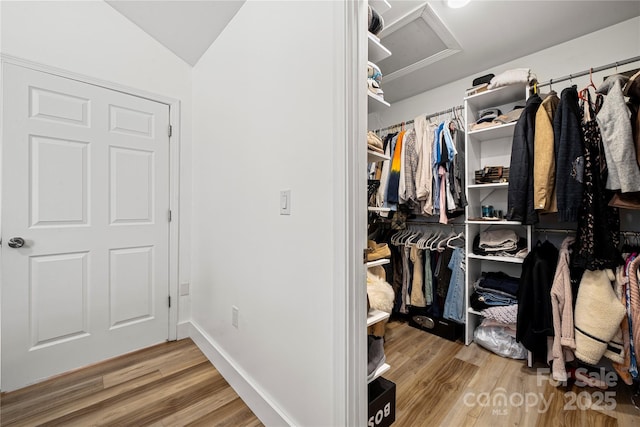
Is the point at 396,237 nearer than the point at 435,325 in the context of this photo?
No

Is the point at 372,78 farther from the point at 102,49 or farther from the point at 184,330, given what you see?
the point at 184,330

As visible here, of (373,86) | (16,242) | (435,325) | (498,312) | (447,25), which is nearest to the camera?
(373,86)

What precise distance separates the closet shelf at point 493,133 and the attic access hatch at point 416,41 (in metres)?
0.67

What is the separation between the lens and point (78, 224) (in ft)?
5.83

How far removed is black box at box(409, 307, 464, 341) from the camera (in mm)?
2150

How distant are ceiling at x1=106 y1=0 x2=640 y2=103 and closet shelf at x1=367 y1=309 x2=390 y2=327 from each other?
62.6 inches

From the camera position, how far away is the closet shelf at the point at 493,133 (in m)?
1.97

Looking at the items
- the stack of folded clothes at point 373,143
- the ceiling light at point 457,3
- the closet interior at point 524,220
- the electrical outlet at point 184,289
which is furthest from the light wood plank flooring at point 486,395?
Result: the ceiling light at point 457,3

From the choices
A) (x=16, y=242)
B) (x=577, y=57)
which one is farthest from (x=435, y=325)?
(x=16, y=242)

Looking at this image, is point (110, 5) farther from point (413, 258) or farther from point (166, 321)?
point (413, 258)

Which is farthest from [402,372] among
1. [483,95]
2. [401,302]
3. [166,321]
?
[483,95]

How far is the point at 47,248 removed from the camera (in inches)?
65.9

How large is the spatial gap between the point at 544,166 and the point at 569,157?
119 millimetres

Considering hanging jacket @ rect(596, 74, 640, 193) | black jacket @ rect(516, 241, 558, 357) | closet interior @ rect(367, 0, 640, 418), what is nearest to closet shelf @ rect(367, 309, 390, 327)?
closet interior @ rect(367, 0, 640, 418)
